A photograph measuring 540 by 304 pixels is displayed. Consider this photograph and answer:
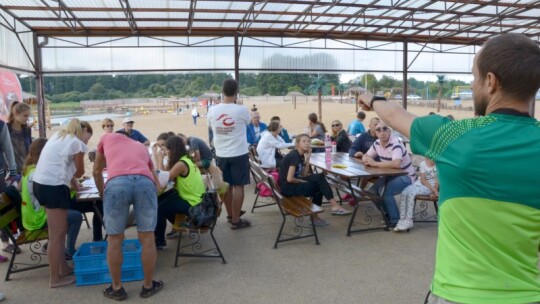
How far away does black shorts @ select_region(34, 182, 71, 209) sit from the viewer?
12.0ft

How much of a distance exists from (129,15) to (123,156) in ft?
28.1

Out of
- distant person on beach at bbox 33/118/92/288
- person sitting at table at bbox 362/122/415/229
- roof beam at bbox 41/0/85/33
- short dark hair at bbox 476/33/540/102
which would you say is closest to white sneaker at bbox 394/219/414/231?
person sitting at table at bbox 362/122/415/229

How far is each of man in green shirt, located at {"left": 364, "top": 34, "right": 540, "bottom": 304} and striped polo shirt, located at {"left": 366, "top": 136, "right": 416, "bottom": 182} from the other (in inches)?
174

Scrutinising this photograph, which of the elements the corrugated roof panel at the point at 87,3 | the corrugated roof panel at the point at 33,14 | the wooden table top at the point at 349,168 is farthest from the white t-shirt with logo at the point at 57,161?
the corrugated roof panel at the point at 33,14

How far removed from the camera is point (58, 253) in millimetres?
3779

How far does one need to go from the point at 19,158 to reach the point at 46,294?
7.98ft

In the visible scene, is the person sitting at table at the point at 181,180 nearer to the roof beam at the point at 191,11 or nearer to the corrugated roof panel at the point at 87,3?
the roof beam at the point at 191,11

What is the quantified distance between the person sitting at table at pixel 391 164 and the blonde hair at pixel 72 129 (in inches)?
136

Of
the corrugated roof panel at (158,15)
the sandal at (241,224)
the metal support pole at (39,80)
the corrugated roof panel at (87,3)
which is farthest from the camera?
the metal support pole at (39,80)

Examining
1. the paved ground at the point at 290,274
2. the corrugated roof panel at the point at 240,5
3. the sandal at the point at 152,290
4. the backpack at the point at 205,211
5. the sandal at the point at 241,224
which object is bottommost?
the paved ground at the point at 290,274

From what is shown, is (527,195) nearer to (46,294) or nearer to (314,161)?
A: (46,294)

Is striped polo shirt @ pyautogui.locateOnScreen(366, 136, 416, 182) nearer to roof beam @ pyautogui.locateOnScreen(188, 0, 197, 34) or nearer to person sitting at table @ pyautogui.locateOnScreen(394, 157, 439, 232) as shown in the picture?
person sitting at table @ pyautogui.locateOnScreen(394, 157, 439, 232)

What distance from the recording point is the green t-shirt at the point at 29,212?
13.0ft

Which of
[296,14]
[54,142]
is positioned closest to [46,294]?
[54,142]
